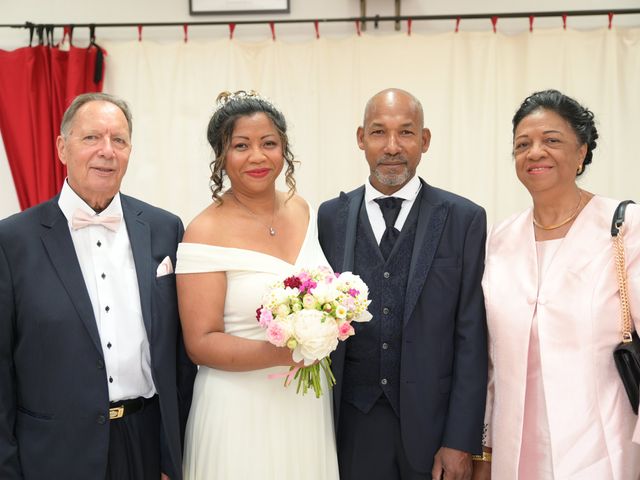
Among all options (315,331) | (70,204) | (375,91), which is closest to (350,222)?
(315,331)

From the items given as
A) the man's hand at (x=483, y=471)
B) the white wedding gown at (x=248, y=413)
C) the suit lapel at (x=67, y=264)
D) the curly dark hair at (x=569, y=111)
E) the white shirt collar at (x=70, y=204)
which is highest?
the curly dark hair at (x=569, y=111)

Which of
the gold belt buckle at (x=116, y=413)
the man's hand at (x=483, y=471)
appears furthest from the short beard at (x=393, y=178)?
the gold belt buckle at (x=116, y=413)

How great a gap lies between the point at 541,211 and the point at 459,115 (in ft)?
7.18

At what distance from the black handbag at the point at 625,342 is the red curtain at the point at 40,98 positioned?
360 centimetres

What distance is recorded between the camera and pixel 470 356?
8.13ft

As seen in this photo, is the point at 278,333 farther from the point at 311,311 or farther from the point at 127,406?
the point at 127,406

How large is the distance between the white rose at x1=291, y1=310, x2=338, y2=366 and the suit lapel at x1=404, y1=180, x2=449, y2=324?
0.46 m

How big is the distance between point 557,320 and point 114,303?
1.58 metres

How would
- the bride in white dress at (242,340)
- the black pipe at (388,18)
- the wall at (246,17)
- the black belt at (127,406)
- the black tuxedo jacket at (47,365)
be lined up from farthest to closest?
the wall at (246,17) < the black pipe at (388,18) < the bride in white dress at (242,340) < the black belt at (127,406) < the black tuxedo jacket at (47,365)

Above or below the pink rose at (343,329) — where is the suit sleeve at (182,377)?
below

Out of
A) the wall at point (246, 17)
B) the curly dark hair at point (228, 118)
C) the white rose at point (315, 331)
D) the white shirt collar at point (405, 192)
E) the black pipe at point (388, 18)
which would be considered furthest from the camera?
the wall at point (246, 17)

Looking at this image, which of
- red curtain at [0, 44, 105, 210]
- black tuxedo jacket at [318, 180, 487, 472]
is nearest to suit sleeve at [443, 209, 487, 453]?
black tuxedo jacket at [318, 180, 487, 472]

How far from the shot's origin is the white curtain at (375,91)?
4465 millimetres

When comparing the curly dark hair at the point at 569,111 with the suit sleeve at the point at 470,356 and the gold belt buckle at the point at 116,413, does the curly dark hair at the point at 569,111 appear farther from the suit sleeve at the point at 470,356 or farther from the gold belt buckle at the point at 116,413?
the gold belt buckle at the point at 116,413
